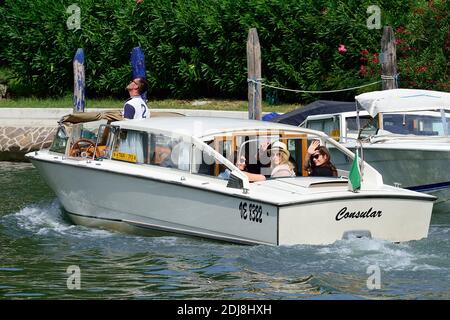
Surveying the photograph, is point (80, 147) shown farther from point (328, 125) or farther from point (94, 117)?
point (328, 125)

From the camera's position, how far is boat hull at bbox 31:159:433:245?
42.1ft

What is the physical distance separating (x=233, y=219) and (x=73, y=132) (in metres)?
3.64

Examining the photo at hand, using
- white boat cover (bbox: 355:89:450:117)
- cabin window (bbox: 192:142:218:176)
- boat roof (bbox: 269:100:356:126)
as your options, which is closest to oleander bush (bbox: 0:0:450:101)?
boat roof (bbox: 269:100:356:126)

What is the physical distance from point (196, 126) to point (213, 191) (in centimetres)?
120

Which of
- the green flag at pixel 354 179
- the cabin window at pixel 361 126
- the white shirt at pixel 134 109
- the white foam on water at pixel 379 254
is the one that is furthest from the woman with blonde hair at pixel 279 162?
the cabin window at pixel 361 126

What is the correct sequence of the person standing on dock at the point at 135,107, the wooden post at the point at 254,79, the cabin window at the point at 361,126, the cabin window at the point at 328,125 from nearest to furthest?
the person standing on dock at the point at 135,107, the cabin window at the point at 361,126, the cabin window at the point at 328,125, the wooden post at the point at 254,79

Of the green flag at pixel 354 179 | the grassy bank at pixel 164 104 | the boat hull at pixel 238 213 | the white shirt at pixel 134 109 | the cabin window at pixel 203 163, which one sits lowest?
the boat hull at pixel 238 213

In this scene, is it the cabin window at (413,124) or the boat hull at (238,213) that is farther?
the cabin window at (413,124)

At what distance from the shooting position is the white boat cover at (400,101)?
17.4 meters

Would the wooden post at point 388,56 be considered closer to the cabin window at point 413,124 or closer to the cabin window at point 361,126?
the cabin window at point 361,126

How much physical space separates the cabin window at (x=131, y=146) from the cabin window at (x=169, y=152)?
0.14 metres

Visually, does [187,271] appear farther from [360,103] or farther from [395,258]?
[360,103]

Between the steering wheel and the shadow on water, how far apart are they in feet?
4.32

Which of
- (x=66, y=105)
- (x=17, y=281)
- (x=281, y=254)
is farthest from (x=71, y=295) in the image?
(x=66, y=105)
